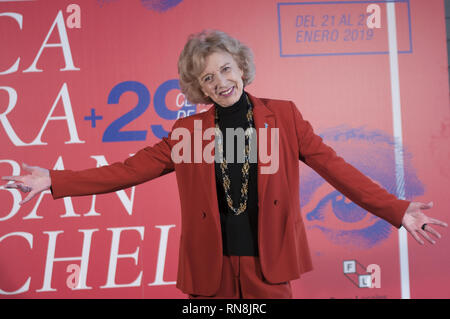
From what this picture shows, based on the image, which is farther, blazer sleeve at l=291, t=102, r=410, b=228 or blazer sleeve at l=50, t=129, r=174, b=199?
blazer sleeve at l=50, t=129, r=174, b=199

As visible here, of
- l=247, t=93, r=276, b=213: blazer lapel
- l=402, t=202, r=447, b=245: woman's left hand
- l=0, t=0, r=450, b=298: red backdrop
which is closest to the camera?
l=402, t=202, r=447, b=245: woman's left hand

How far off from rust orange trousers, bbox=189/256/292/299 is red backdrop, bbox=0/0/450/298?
1584 millimetres

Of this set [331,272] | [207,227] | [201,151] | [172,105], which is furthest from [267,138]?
[331,272]

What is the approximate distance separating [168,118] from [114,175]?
1435mm

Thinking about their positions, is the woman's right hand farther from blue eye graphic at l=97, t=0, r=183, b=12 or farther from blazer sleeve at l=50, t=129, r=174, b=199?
blue eye graphic at l=97, t=0, r=183, b=12

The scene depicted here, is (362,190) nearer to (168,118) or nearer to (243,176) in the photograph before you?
(243,176)

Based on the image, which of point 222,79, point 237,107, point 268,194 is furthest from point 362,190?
point 222,79

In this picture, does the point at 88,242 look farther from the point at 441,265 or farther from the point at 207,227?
the point at 441,265

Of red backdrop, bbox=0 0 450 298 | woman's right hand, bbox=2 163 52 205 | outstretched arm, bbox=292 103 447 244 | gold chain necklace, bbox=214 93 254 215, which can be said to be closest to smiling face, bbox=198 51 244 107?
gold chain necklace, bbox=214 93 254 215

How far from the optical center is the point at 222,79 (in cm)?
181

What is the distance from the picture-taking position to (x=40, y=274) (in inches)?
126

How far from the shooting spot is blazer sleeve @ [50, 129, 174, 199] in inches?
72.1

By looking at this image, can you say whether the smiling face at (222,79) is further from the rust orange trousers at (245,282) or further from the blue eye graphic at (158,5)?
the blue eye graphic at (158,5)

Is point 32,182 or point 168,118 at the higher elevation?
point 168,118
